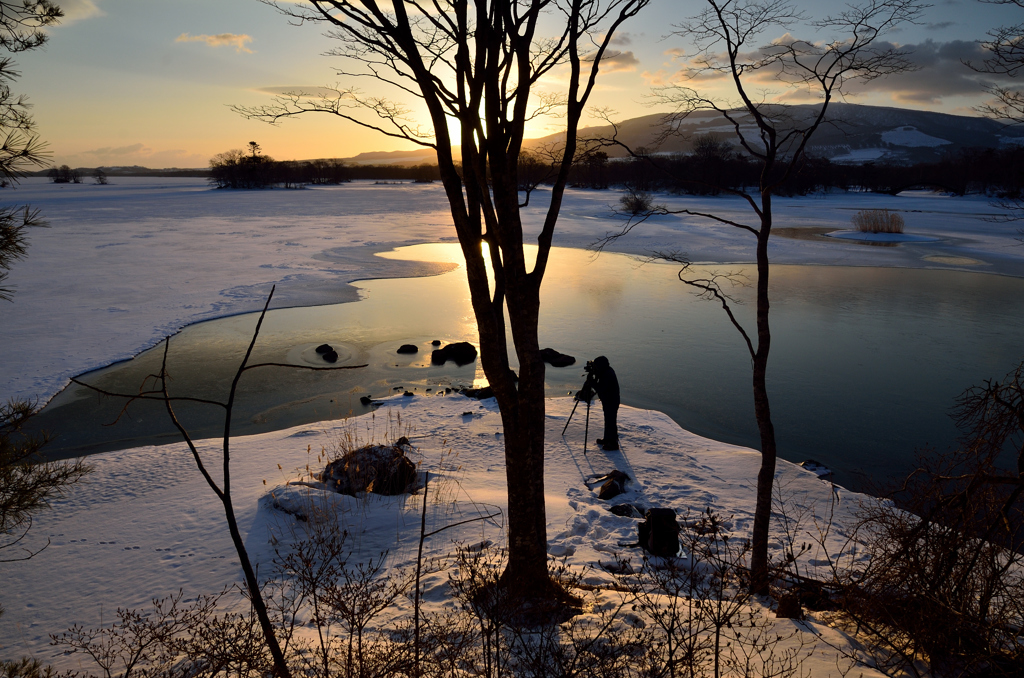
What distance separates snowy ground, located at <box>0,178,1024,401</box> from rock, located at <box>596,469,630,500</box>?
27.7ft

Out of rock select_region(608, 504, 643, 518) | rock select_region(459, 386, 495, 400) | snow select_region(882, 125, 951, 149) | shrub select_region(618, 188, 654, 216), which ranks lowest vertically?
rock select_region(608, 504, 643, 518)

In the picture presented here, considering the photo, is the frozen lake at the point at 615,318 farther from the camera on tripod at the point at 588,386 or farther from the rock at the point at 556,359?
the camera on tripod at the point at 588,386

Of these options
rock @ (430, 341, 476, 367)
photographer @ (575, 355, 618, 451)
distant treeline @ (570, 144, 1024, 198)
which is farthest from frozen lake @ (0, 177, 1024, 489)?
distant treeline @ (570, 144, 1024, 198)

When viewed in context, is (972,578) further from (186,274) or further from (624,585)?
(186,274)

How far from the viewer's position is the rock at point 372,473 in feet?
19.9

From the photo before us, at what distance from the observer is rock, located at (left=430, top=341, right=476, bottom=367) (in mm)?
11516

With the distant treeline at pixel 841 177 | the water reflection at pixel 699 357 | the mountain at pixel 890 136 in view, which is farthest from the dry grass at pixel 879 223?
the mountain at pixel 890 136

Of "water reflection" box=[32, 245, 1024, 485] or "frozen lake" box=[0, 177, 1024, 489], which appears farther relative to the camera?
"frozen lake" box=[0, 177, 1024, 489]

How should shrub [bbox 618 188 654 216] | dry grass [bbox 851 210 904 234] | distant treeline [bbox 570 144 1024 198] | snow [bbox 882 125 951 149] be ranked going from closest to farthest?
shrub [bbox 618 188 654 216] < dry grass [bbox 851 210 904 234] < distant treeline [bbox 570 144 1024 198] < snow [bbox 882 125 951 149]

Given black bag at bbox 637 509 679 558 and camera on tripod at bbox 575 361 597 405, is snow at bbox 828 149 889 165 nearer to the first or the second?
camera on tripod at bbox 575 361 597 405

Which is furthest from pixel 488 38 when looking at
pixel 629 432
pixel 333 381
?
pixel 333 381

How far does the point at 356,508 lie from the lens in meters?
5.55

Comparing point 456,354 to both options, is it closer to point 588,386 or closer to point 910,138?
point 588,386

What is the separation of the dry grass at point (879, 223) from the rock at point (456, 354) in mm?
26526
